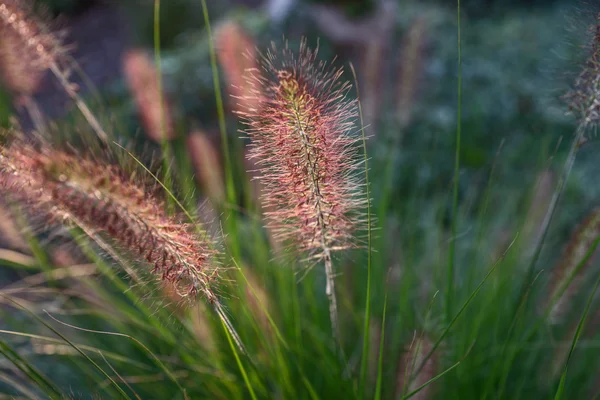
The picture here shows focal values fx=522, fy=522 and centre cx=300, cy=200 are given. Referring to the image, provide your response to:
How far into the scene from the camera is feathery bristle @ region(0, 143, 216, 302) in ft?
3.59

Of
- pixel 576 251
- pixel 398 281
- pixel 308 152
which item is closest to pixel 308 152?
pixel 308 152

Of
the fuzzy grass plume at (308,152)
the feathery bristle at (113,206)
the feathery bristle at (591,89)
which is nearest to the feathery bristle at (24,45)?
the feathery bristle at (113,206)

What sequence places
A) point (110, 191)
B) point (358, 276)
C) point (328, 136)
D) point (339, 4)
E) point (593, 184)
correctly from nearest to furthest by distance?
point (110, 191) → point (328, 136) → point (358, 276) → point (593, 184) → point (339, 4)

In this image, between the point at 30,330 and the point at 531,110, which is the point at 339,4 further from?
the point at 30,330

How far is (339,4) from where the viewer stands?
519 centimetres

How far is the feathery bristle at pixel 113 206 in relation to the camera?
3.59ft

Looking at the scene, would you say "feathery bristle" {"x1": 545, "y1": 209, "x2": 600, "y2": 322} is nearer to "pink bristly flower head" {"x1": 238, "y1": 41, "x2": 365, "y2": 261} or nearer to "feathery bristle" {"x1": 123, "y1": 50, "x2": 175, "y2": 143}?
"pink bristly flower head" {"x1": 238, "y1": 41, "x2": 365, "y2": 261}

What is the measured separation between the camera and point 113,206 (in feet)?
3.70

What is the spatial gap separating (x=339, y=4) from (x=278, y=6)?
67 centimetres

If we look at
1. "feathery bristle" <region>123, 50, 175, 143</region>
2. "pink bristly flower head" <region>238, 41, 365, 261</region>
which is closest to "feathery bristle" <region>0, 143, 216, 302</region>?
"pink bristly flower head" <region>238, 41, 365, 261</region>

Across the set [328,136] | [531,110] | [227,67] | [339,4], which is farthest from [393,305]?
[339,4]

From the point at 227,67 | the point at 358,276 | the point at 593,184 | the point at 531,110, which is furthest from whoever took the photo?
the point at 531,110

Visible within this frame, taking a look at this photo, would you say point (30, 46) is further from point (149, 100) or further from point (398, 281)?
point (398, 281)

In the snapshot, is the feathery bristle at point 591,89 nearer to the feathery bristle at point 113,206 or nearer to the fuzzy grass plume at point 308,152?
the fuzzy grass plume at point 308,152
